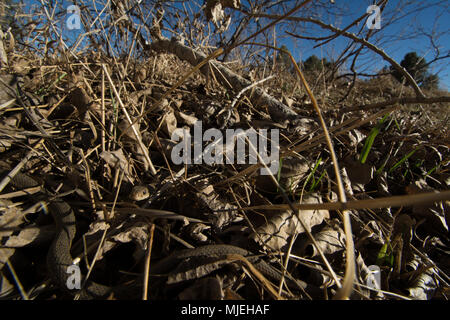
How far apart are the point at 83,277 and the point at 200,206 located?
53cm

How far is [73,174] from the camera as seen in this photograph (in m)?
1.03

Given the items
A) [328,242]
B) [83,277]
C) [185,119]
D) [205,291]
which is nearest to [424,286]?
[328,242]

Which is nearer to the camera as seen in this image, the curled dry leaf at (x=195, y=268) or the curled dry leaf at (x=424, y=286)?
the curled dry leaf at (x=195, y=268)

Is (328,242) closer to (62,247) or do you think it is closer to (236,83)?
(62,247)

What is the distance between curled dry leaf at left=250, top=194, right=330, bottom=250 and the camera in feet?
3.00

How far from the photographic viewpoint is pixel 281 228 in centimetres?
95

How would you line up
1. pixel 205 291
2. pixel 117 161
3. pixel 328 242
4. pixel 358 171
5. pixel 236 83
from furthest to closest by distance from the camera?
pixel 236 83, pixel 358 171, pixel 117 161, pixel 328 242, pixel 205 291

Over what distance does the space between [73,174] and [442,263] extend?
1.89 meters

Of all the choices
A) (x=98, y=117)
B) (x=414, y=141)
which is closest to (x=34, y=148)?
(x=98, y=117)

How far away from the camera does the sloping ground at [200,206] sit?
31.4 inches

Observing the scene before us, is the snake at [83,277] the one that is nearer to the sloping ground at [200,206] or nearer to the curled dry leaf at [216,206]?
the sloping ground at [200,206]

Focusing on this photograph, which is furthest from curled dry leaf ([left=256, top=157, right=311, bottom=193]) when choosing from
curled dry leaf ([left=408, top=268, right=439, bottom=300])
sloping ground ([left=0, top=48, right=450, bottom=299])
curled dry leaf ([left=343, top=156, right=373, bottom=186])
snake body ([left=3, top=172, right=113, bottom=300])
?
snake body ([left=3, top=172, right=113, bottom=300])

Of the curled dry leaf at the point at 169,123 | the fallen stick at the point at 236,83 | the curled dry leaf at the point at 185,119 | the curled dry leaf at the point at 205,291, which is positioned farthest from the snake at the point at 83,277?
the fallen stick at the point at 236,83
